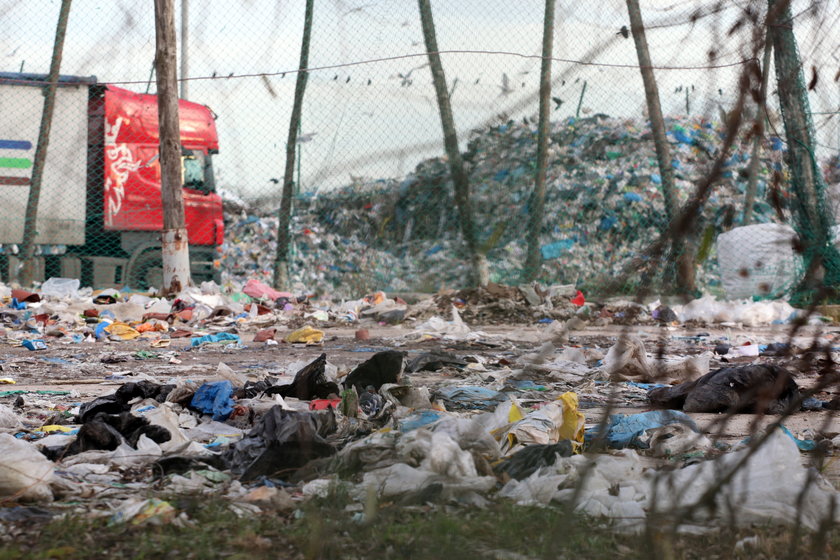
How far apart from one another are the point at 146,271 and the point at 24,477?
386 inches

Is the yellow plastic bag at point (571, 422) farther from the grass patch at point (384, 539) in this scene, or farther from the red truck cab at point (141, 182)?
the red truck cab at point (141, 182)

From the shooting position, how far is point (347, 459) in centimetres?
220

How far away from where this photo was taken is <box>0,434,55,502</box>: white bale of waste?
2.08 meters

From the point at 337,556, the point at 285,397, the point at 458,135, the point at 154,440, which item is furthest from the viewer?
the point at 285,397

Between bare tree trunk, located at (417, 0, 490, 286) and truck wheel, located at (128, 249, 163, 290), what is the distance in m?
10.5

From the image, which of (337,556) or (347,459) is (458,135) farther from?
(347,459)

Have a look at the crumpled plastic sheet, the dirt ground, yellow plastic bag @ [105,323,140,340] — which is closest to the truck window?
the dirt ground

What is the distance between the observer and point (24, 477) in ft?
6.93

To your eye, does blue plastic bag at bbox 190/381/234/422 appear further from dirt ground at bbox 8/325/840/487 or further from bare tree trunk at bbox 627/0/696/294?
bare tree trunk at bbox 627/0/696/294

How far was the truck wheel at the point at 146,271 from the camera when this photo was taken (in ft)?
37.6

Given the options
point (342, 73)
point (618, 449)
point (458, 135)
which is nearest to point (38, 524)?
point (342, 73)

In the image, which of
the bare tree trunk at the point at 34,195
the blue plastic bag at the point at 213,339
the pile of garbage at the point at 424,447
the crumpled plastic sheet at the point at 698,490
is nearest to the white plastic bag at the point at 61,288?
the bare tree trunk at the point at 34,195

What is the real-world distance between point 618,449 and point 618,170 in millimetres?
8974

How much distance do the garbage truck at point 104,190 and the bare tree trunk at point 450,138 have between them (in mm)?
9525
